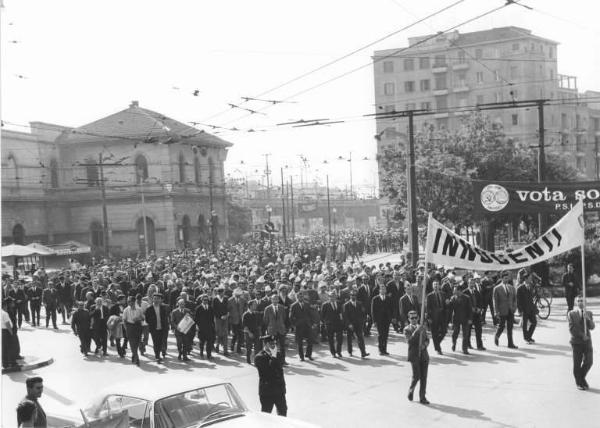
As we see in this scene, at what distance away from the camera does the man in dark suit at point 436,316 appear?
15.2 metres

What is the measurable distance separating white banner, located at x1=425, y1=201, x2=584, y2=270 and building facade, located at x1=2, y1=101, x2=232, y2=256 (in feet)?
134

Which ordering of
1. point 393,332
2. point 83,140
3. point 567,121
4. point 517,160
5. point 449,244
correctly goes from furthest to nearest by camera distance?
point 567,121
point 83,140
point 517,160
point 393,332
point 449,244

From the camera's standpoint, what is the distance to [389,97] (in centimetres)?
9162

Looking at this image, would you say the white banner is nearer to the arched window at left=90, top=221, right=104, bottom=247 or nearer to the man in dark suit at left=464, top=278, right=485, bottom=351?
the man in dark suit at left=464, top=278, right=485, bottom=351

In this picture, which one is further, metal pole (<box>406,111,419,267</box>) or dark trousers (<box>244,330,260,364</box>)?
metal pole (<box>406,111,419,267</box>)

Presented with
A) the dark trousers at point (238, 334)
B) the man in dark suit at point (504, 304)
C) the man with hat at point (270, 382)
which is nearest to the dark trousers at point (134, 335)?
the dark trousers at point (238, 334)

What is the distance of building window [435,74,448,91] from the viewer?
89000 mm

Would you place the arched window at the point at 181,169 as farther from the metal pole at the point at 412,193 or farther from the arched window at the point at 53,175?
the metal pole at the point at 412,193

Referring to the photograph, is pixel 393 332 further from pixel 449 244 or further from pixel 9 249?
pixel 9 249

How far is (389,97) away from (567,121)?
21.8 metres

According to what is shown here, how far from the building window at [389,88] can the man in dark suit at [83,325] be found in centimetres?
7830

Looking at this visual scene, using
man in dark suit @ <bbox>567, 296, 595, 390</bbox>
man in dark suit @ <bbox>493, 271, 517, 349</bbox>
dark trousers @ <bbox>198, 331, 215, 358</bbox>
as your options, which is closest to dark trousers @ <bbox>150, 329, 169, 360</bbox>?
dark trousers @ <bbox>198, 331, 215, 358</bbox>

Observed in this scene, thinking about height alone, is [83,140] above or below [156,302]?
above

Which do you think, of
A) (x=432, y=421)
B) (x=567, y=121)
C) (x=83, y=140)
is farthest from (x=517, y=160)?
(x=567, y=121)
